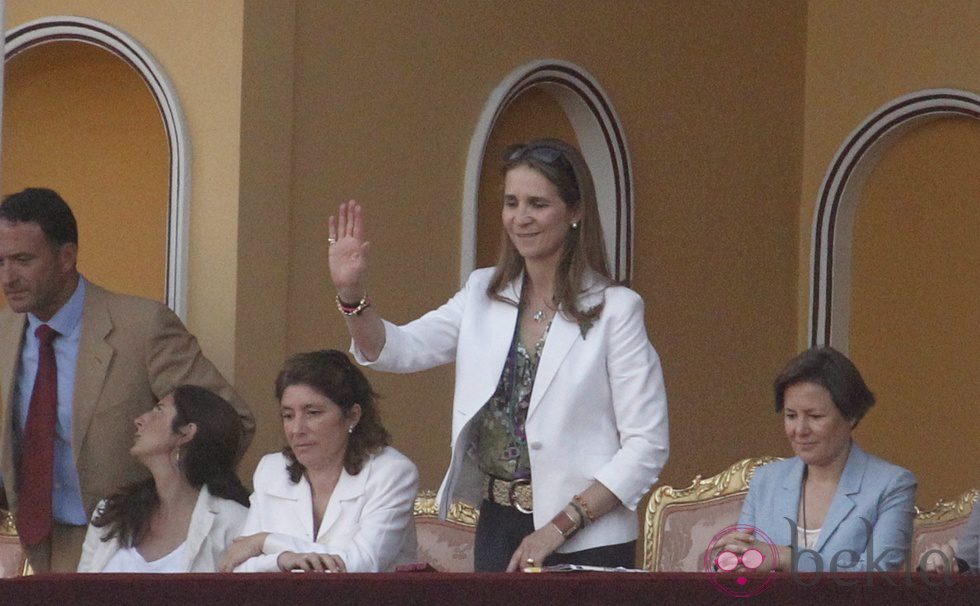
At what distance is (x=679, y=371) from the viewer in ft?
24.6

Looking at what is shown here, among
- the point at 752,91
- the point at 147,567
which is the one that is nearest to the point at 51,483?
the point at 147,567

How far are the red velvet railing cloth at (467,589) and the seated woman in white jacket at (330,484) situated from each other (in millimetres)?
1272

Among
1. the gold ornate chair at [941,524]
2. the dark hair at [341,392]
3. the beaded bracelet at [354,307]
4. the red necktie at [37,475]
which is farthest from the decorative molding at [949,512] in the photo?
the red necktie at [37,475]

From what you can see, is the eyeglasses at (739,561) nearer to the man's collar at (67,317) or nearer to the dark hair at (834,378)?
the dark hair at (834,378)

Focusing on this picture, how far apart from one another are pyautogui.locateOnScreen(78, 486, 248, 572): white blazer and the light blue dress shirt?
135 millimetres

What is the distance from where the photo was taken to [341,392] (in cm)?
435

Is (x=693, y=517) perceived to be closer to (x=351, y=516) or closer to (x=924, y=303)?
(x=351, y=516)

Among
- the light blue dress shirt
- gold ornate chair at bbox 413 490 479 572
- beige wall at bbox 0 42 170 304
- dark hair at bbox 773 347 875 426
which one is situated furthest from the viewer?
beige wall at bbox 0 42 170 304

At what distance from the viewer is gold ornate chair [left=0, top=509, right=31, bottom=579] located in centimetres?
497

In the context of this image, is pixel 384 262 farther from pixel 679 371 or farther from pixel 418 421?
pixel 679 371

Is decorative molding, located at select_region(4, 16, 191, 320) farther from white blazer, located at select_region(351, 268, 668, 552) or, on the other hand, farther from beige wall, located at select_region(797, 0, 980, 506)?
beige wall, located at select_region(797, 0, 980, 506)

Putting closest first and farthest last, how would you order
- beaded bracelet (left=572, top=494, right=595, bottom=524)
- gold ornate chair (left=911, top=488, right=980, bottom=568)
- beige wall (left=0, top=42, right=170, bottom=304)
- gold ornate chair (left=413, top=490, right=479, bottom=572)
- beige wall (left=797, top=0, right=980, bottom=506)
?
beaded bracelet (left=572, top=494, right=595, bottom=524) < gold ornate chair (left=911, top=488, right=980, bottom=568) < gold ornate chair (left=413, top=490, right=479, bottom=572) < beige wall (left=0, top=42, right=170, bottom=304) < beige wall (left=797, top=0, right=980, bottom=506)
